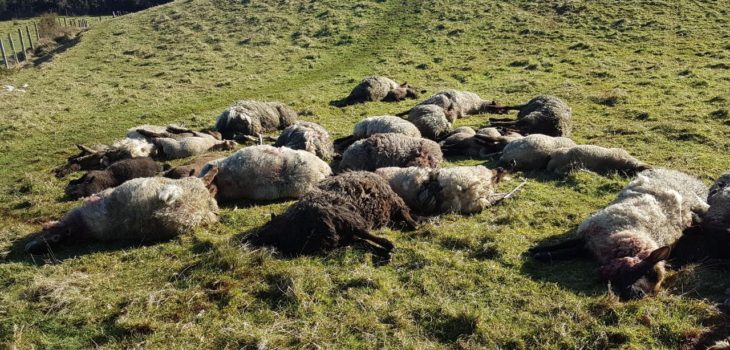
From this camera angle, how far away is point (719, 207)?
20.1 ft

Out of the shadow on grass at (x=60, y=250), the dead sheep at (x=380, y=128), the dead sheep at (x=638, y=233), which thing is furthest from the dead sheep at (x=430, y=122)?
the shadow on grass at (x=60, y=250)

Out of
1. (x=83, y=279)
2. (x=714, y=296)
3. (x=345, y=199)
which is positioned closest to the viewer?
(x=714, y=296)

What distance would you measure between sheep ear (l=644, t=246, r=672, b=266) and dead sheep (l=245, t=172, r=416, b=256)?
2.79m

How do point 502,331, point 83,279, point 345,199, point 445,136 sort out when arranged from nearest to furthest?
point 502,331 → point 83,279 → point 345,199 → point 445,136

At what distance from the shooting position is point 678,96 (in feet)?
49.5

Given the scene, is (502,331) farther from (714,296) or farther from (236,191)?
(236,191)

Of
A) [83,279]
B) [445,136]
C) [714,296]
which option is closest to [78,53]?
[445,136]

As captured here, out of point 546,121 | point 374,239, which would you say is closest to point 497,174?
point 374,239

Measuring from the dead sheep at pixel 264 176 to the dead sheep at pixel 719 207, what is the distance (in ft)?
17.9

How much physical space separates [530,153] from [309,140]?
170 inches

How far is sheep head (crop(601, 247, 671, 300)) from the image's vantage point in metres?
5.00

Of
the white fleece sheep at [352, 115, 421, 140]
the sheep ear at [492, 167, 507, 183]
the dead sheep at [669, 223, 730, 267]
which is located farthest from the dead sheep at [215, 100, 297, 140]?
the dead sheep at [669, 223, 730, 267]

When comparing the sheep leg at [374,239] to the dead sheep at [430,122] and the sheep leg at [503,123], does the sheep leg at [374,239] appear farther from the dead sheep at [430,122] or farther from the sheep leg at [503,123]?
the sheep leg at [503,123]

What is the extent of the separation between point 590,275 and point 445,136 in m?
6.58
